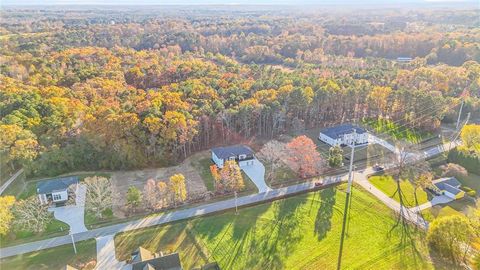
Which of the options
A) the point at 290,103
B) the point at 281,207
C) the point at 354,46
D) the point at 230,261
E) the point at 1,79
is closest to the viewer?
the point at 230,261

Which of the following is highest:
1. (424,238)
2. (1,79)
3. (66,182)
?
(1,79)

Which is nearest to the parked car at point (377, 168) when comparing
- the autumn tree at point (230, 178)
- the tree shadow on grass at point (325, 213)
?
the tree shadow on grass at point (325, 213)

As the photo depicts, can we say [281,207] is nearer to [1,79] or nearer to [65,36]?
[1,79]

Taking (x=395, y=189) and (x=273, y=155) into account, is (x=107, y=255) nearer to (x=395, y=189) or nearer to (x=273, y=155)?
(x=273, y=155)

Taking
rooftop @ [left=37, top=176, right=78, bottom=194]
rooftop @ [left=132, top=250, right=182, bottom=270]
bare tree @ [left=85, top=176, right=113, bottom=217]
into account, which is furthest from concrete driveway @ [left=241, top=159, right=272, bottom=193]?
rooftop @ [left=37, top=176, right=78, bottom=194]

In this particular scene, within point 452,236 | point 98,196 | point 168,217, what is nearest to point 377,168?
point 452,236

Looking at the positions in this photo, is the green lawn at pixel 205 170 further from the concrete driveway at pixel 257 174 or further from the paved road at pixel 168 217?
the concrete driveway at pixel 257 174

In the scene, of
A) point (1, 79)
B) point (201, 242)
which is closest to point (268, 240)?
point (201, 242)
